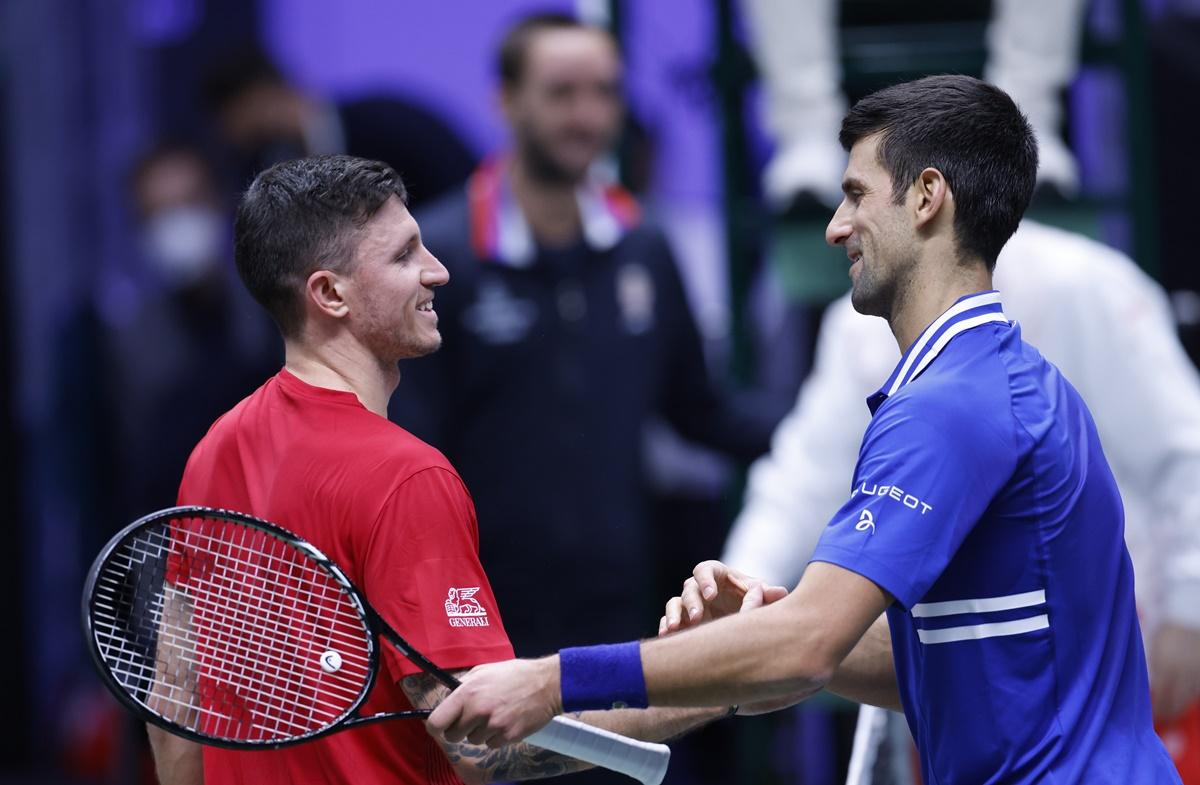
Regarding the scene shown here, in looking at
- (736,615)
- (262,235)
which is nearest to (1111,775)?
(736,615)

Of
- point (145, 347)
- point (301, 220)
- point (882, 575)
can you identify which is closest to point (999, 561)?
point (882, 575)

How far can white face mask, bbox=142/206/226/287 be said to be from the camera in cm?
753

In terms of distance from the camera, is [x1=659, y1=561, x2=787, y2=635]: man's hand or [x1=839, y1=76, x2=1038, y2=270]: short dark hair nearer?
[x1=839, y1=76, x2=1038, y2=270]: short dark hair

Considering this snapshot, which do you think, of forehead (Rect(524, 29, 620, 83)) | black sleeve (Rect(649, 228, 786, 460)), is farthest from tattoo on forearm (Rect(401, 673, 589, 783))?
forehead (Rect(524, 29, 620, 83))

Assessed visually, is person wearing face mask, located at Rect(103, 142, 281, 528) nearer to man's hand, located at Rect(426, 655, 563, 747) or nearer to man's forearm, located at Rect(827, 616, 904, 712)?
man's forearm, located at Rect(827, 616, 904, 712)

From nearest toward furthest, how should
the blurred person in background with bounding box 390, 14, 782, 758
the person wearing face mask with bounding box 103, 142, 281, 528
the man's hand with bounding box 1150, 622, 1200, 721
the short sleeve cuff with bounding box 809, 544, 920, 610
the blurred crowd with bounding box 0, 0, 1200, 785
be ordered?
the short sleeve cuff with bounding box 809, 544, 920, 610
the man's hand with bounding box 1150, 622, 1200, 721
the blurred crowd with bounding box 0, 0, 1200, 785
the blurred person in background with bounding box 390, 14, 782, 758
the person wearing face mask with bounding box 103, 142, 281, 528

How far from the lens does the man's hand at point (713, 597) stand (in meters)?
2.91

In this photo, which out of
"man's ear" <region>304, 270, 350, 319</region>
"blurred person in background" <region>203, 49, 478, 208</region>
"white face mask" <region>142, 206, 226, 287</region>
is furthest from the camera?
"white face mask" <region>142, 206, 226, 287</region>

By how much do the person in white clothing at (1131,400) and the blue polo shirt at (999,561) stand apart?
4.59ft

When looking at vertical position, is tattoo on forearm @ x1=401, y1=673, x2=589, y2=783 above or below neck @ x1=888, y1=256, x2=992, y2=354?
below

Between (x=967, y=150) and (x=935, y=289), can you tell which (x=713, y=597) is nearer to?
(x=935, y=289)

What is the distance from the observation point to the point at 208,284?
7426 millimetres

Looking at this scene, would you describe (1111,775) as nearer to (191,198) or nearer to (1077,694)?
(1077,694)

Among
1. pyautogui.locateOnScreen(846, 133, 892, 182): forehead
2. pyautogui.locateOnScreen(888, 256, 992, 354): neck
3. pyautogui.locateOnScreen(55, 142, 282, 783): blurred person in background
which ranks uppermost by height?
pyautogui.locateOnScreen(846, 133, 892, 182): forehead
